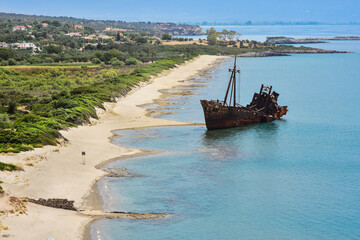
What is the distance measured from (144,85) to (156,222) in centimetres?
6801

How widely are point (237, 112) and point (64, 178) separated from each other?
27915 millimetres

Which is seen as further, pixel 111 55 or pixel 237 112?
pixel 111 55

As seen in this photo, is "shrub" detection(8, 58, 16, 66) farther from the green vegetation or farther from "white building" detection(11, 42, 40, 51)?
"white building" detection(11, 42, 40, 51)

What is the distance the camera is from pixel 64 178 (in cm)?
3406

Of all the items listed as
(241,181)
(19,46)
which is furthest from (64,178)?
(19,46)

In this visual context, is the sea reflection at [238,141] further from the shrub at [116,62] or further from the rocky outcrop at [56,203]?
the shrub at [116,62]

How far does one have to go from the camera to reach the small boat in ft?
181

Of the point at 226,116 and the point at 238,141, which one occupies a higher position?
the point at 226,116

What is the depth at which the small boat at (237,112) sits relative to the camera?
55.3 meters

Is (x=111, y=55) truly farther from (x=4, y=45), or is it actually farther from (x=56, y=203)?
(x=56, y=203)

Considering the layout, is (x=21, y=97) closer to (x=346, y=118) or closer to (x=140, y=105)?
(x=140, y=105)

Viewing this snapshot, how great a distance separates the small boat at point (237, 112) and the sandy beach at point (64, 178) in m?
4.77

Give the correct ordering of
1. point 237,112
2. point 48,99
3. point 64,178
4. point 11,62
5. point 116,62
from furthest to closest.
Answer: point 116,62 < point 11,62 < point 48,99 < point 237,112 < point 64,178

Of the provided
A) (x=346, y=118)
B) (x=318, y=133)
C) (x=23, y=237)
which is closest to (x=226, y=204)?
(x=23, y=237)
